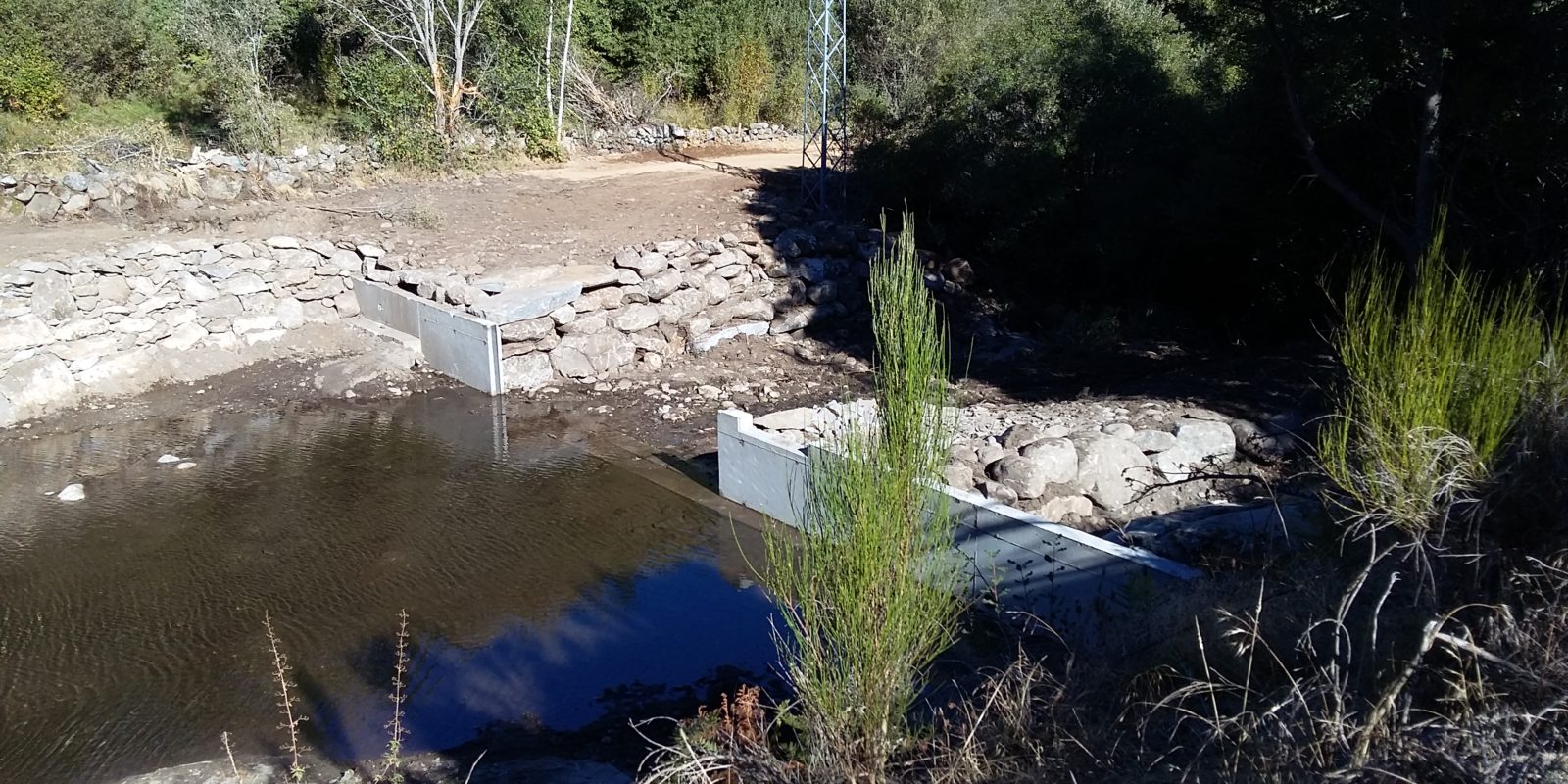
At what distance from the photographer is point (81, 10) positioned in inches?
762

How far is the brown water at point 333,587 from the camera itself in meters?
6.25

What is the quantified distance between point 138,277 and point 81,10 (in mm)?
10215

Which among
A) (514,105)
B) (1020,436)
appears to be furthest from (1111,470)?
(514,105)

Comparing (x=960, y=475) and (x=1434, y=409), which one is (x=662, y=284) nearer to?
(x=960, y=475)

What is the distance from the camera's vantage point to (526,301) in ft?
40.6

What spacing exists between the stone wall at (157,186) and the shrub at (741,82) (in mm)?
9705

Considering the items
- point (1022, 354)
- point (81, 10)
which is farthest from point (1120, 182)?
point (81, 10)

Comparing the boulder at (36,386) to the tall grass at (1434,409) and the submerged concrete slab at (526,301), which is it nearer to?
the submerged concrete slab at (526,301)

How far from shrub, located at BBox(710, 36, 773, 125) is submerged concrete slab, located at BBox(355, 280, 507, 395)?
37.2 ft

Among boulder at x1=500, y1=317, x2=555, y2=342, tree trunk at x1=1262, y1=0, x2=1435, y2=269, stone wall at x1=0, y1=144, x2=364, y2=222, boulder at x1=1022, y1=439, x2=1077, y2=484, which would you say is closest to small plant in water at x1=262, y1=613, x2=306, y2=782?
boulder at x1=1022, y1=439, x2=1077, y2=484

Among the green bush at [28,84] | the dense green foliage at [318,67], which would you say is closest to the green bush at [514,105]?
the dense green foliage at [318,67]

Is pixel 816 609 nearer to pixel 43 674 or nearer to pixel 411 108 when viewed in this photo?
pixel 43 674

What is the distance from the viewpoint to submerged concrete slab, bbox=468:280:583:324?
12.2 metres

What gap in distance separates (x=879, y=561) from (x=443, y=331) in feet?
31.7
